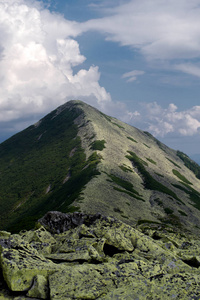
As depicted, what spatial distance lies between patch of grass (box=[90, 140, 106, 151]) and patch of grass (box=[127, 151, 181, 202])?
776 inches

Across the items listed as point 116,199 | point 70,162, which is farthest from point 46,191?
point 116,199

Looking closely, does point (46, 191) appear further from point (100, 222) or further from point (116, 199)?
point (100, 222)

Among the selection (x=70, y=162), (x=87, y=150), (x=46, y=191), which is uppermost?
(x=87, y=150)

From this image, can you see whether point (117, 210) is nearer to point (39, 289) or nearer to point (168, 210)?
point (168, 210)

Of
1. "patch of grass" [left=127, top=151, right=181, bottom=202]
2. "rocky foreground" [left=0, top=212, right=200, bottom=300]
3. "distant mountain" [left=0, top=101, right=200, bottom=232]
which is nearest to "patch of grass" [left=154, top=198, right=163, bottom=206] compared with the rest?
"distant mountain" [left=0, top=101, right=200, bottom=232]

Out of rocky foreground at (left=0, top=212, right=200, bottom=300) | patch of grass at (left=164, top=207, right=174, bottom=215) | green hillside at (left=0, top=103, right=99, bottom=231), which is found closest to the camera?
rocky foreground at (left=0, top=212, right=200, bottom=300)

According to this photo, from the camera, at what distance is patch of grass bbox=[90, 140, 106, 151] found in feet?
513

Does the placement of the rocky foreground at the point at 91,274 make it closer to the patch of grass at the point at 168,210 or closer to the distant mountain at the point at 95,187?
the distant mountain at the point at 95,187

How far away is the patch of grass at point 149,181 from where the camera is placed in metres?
128

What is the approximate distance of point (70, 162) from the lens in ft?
518

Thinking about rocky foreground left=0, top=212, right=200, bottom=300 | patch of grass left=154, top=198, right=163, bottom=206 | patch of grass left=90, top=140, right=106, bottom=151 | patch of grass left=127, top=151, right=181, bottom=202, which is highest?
patch of grass left=90, top=140, right=106, bottom=151

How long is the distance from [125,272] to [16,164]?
637 feet

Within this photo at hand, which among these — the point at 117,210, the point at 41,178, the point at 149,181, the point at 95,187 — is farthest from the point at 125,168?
the point at 117,210

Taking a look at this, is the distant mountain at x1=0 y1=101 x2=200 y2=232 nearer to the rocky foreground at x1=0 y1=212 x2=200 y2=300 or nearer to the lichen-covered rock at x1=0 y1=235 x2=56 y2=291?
the rocky foreground at x1=0 y1=212 x2=200 y2=300
